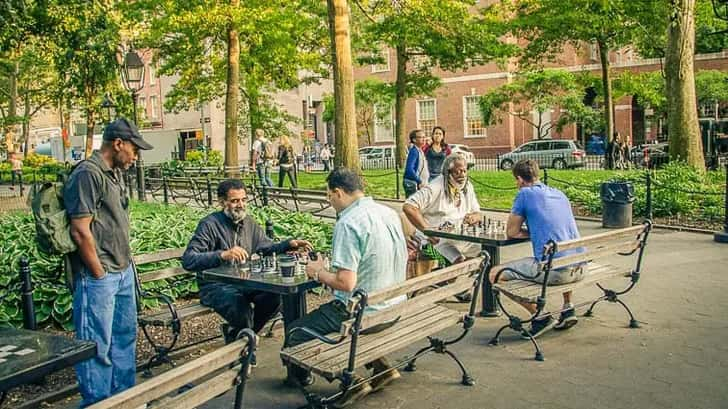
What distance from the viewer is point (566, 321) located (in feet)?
21.4

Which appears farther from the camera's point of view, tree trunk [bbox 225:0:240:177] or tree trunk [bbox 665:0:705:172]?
tree trunk [bbox 225:0:240:177]

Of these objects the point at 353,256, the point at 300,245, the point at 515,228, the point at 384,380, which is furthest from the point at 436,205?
the point at 353,256

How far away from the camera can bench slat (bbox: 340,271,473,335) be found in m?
4.25

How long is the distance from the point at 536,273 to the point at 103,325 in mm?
3602

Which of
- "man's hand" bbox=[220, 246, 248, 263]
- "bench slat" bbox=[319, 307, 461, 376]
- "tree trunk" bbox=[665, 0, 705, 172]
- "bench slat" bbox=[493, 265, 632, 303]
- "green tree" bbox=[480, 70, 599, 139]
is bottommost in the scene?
"bench slat" bbox=[319, 307, 461, 376]

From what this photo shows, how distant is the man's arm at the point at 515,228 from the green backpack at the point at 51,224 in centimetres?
381

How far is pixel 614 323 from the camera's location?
6742mm

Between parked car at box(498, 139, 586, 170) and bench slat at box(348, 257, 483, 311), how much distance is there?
2976cm

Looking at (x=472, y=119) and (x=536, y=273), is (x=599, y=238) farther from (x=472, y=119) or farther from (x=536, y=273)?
(x=472, y=119)

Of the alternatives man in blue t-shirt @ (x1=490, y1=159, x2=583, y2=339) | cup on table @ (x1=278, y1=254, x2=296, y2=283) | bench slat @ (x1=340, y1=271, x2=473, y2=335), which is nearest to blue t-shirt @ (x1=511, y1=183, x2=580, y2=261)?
man in blue t-shirt @ (x1=490, y1=159, x2=583, y2=339)

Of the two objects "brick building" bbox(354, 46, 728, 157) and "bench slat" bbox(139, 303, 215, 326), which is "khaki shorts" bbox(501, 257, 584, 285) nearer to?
"bench slat" bbox(139, 303, 215, 326)

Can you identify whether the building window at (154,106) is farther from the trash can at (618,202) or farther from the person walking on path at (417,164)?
the person walking on path at (417,164)

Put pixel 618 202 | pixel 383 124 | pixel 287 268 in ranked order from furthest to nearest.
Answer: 1. pixel 383 124
2. pixel 618 202
3. pixel 287 268

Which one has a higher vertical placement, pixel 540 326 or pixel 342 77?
pixel 342 77
